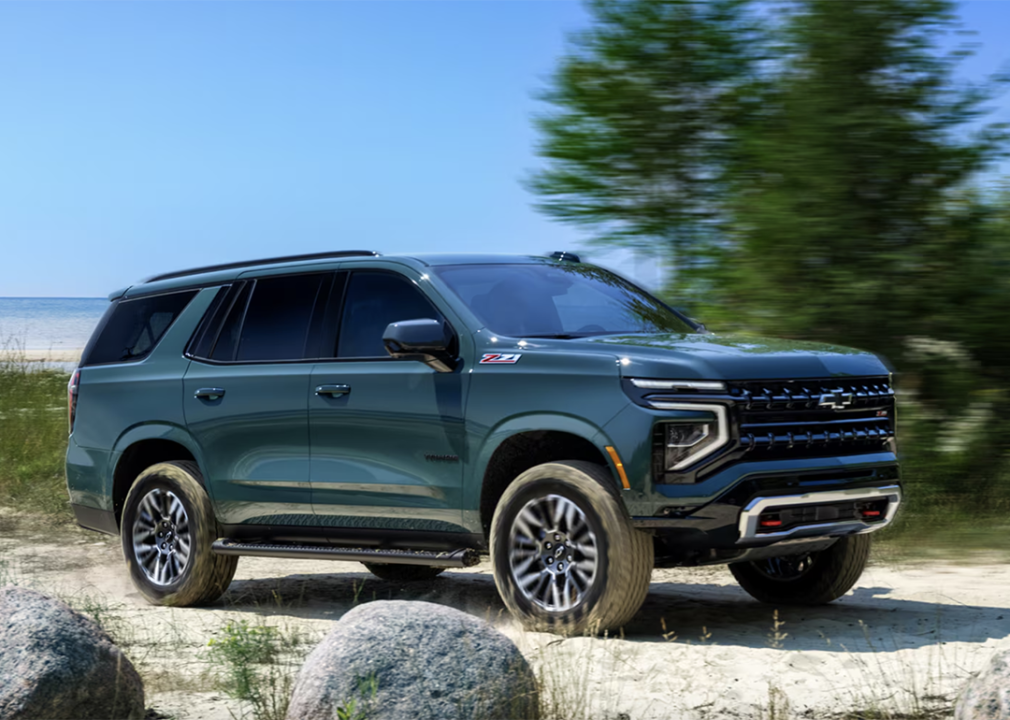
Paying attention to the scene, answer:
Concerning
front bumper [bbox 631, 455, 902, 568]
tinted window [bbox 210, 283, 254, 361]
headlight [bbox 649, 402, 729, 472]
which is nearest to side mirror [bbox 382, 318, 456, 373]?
headlight [bbox 649, 402, 729, 472]

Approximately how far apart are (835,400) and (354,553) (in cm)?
281

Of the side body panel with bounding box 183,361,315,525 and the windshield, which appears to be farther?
the side body panel with bounding box 183,361,315,525

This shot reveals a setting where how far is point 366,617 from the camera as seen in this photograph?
491 cm

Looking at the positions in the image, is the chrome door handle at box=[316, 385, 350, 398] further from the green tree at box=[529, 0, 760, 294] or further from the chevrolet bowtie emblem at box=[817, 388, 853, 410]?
the green tree at box=[529, 0, 760, 294]

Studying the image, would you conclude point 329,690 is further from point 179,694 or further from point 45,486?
point 45,486

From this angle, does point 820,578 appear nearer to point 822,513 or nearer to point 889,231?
point 822,513

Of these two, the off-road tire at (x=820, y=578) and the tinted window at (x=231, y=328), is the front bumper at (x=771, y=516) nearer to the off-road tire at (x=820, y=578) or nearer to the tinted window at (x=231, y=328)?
the off-road tire at (x=820, y=578)

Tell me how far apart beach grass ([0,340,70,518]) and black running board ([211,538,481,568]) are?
5846mm

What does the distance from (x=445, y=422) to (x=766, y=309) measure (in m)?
5.42

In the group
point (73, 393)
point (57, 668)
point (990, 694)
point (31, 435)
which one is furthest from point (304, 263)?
point (31, 435)

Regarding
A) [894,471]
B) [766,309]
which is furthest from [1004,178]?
[894,471]

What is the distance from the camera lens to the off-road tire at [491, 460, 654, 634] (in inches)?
256

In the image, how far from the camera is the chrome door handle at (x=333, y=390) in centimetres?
770

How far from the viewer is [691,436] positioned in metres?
6.42
